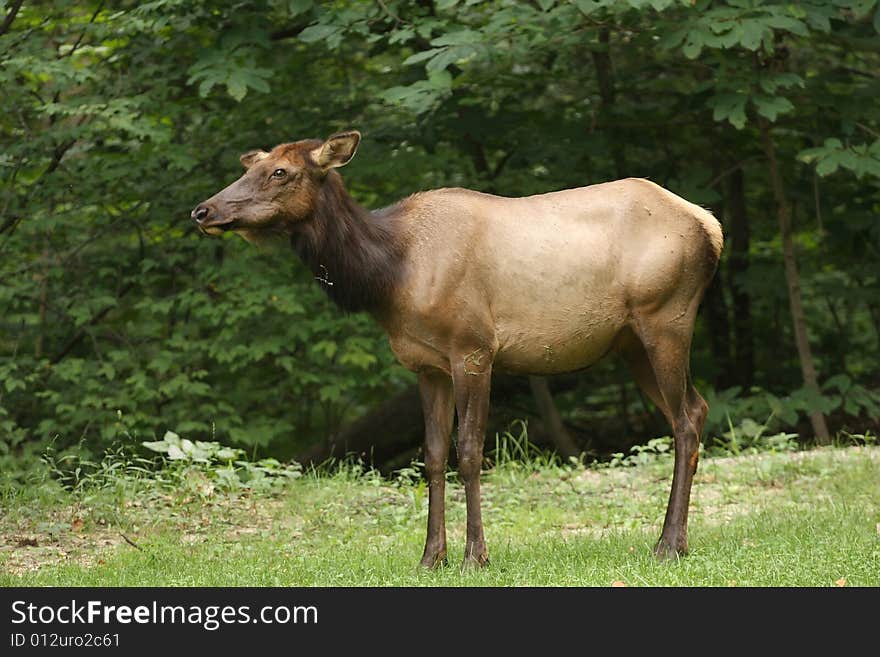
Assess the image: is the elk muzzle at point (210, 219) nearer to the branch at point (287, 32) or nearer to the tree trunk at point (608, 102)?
the branch at point (287, 32)

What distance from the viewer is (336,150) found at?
659 cm

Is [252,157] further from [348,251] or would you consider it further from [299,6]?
[299,6]

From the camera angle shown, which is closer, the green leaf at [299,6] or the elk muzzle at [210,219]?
the elk muzzle at [210,219]

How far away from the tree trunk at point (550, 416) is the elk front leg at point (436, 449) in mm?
6113

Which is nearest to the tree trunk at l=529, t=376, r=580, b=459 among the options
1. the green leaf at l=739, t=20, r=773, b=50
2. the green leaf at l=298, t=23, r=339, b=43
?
the green leaf at l=298, t=23, r=339, b=43

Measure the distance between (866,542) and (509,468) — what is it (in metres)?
3.87

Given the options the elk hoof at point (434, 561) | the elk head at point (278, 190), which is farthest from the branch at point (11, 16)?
the elk hoof at point (434, 561)

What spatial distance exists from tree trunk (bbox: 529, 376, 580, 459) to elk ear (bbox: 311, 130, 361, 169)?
262 inches

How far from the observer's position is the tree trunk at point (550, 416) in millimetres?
12977

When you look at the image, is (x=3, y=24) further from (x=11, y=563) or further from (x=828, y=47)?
(x=828, y=47)

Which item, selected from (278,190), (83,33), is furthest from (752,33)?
(83,33)

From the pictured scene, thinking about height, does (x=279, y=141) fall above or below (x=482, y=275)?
below

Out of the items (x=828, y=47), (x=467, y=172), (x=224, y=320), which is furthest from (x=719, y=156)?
(x=224, y=320)

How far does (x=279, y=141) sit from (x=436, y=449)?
577 centimetres
